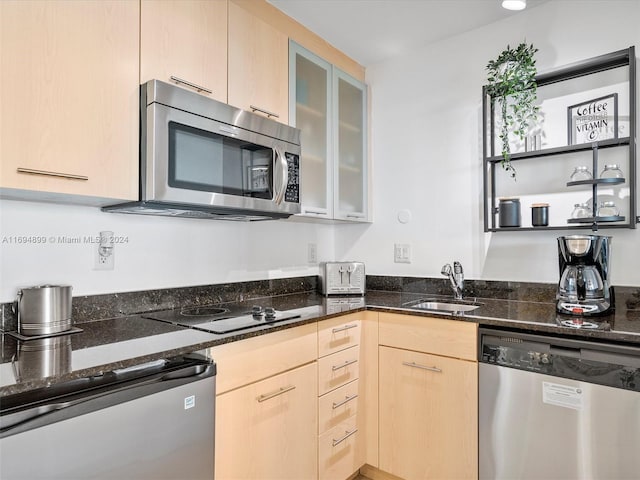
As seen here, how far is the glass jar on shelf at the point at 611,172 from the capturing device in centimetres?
182

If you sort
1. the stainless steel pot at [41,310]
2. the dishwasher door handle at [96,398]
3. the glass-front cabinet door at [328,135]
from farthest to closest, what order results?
the glass-front cabinet door at [328,135] < the stainless steel pot at [41,310] < the dishwasher door handle at [96,398]

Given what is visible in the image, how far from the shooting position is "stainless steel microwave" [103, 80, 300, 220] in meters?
1.44

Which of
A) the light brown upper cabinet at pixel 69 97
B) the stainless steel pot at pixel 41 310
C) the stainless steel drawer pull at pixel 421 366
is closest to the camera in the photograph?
the light brown upper cabinet at pixel 69 97

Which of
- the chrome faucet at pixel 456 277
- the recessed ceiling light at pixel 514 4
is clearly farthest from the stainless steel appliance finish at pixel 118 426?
the recessed ceiling light at pixel 514 4

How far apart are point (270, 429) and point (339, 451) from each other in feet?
1.70

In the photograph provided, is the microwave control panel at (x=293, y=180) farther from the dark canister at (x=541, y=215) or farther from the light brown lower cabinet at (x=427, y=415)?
the dark canister at (x=541, y=215)

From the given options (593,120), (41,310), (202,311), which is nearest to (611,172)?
(593,120)

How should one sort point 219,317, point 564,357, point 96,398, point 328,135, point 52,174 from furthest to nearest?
point 328,135
point 219,317
point 564,357
point 52,174
point 96,398

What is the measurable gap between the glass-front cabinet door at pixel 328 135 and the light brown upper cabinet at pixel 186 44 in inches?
18.3

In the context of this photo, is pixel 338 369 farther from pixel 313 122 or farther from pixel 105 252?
pixel 313 122

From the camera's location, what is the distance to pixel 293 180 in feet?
6.48

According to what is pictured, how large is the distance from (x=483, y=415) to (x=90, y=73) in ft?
6.39

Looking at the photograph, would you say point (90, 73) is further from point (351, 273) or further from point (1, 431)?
A: point (351, 273)

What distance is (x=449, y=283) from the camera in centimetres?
242
